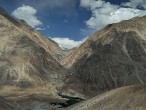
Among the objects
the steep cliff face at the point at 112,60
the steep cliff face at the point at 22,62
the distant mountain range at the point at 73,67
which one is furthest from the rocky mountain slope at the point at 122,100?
the steep cliff face at the point at 112,60

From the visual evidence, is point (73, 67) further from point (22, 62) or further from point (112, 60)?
point (22, 62)

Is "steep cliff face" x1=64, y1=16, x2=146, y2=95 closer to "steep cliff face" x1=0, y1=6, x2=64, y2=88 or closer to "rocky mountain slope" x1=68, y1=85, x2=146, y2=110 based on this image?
"steep cliff face" x1=0, y1=6, x2=64, y2=88

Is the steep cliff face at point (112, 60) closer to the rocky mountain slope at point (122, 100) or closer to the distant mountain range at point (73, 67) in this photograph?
the distant mountain range at point (73, 67)

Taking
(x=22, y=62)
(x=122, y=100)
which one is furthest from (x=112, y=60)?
(x=122, y=100)

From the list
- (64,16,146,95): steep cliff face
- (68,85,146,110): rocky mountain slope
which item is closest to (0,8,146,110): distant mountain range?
(64,16,146,95): steep cliff face

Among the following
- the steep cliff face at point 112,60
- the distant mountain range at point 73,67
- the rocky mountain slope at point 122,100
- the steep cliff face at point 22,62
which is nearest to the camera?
the rocky mountain slope at point 122,100

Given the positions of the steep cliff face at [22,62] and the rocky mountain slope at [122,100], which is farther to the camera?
the steep cliff face at [22,62]
